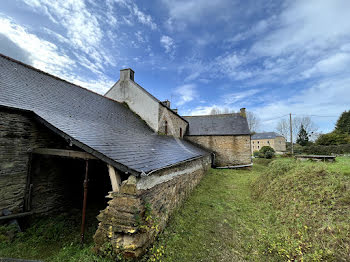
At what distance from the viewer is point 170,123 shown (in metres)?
13.6

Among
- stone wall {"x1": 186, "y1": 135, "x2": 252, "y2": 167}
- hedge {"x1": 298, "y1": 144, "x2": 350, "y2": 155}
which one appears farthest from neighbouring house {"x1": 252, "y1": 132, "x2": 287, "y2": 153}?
stone wall {"x1": 186, "y1": 135, "x2": 252, "y2": 167}

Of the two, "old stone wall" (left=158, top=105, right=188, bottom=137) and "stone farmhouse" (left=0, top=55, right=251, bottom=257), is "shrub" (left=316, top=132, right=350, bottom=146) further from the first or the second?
"stone farmhouse" (left=0, top=55, right=251, bottom=257)

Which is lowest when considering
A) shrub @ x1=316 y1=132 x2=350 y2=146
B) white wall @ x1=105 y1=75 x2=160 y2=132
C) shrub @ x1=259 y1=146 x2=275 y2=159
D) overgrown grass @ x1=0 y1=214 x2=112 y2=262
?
overgrown grass @ x1=0 y1=214 x2=112 y2=262

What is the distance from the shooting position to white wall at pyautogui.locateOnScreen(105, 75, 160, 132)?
11.7 m

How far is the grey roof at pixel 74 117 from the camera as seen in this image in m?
3.72

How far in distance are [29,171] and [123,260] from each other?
4619 mm

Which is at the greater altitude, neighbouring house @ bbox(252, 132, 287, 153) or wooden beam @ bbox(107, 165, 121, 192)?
neighbouring house @ bbox(252, 132, 287, 153)

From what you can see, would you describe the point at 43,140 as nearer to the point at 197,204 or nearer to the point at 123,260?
the point at 123,260

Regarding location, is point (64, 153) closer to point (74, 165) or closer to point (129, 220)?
point (129, 220)

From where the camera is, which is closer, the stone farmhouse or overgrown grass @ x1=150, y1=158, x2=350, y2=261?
the stone farmhouse

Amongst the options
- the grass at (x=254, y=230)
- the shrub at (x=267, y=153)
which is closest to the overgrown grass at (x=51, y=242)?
the grass at (x=254, y=230)

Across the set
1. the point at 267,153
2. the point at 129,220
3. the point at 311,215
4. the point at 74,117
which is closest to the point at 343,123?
the point at 267,153

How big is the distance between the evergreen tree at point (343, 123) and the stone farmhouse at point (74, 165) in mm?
32188

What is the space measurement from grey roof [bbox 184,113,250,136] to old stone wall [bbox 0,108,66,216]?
14405 millimetres
